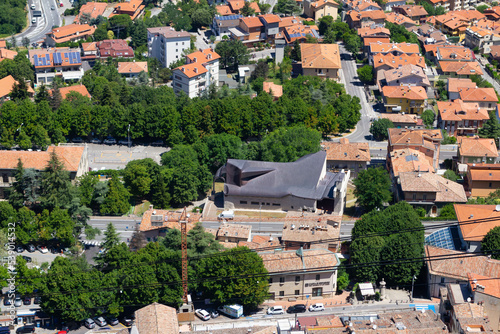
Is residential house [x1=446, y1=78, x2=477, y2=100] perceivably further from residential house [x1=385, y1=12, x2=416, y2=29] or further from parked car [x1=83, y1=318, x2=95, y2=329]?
parked car [x1=83, y1=318, x2=95, y2=329]

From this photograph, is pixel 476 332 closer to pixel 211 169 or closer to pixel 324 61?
pixel 211 169

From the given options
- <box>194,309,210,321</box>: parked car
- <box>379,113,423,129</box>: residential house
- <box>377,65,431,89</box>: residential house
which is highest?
<box>377,65,431,89</box>: residential house

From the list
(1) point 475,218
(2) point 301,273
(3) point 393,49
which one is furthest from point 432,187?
(3) point 393,49

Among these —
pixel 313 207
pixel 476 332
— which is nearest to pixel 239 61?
pixel 313 207

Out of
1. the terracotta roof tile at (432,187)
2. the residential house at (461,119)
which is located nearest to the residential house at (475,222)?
the terracotta roof tile at (432,187)

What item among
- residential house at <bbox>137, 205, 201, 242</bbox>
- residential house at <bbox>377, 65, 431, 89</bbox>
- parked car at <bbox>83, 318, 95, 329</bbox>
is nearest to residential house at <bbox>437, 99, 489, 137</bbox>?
residential house at <bbox>377, 65, 431, 89</bbox>

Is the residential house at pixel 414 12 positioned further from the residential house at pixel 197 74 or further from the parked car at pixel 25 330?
the parked car at pixel 25 330
